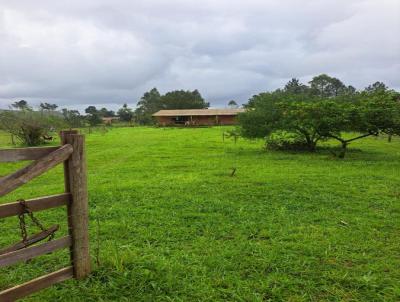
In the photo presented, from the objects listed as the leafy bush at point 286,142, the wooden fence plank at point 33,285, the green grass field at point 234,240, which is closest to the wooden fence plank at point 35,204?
the wooden fence plank at point 33,285

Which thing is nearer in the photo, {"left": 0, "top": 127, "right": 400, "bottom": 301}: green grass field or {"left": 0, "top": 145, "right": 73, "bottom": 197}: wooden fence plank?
{"left": 0, "top": 145, "right": 73, "bottom": 197}: wooden fence plank

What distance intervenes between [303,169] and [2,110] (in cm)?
2241

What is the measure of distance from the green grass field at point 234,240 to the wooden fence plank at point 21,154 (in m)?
1.48

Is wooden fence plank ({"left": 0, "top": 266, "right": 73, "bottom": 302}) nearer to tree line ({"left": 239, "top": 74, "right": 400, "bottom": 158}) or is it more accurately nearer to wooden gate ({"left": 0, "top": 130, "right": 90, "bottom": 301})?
wooden gate ({"left": 0, "top": 130, "right": 90, "bottom": 301})

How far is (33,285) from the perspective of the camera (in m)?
3.45

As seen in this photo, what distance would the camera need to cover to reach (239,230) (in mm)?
5699

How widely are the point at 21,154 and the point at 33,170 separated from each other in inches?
7.4

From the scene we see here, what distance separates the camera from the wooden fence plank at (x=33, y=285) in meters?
3.25

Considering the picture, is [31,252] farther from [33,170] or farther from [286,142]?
[286,142]

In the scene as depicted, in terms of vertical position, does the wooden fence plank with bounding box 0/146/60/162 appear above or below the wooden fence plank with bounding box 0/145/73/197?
above

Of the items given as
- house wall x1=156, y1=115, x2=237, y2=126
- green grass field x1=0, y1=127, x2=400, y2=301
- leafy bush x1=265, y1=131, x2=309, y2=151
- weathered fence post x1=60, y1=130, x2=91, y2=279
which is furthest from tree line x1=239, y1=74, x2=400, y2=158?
house wall x1=156, y1=115, x2=237, y2=126

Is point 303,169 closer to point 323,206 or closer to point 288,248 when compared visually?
point 323,206

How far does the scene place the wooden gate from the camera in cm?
329

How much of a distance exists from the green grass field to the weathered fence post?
0.99 feet
